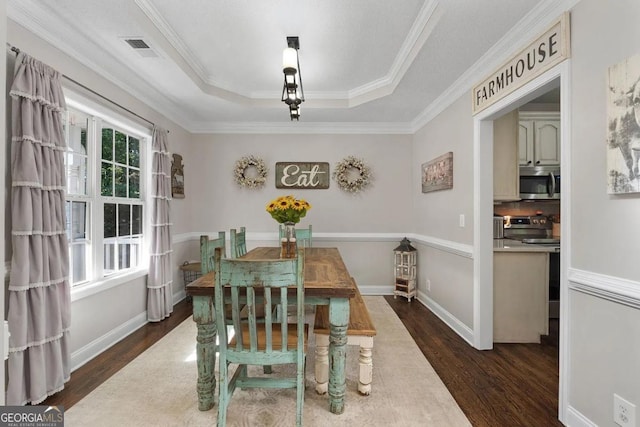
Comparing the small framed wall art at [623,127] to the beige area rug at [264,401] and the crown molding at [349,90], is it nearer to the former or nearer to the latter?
the crown molding at [349,90]

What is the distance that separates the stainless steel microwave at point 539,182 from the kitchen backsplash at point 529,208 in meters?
0.29

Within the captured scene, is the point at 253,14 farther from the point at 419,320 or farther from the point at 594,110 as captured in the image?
the point at 419,320

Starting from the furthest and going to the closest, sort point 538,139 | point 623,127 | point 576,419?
point 538,139 → point 576,419 → point 623,127

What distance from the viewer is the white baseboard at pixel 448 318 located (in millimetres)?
3129

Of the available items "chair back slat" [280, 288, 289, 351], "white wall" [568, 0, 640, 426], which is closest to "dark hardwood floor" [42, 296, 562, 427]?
"white wall" [568, 0, 640, 426]

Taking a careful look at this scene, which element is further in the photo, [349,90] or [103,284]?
[349,90]

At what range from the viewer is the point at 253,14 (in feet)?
8.20

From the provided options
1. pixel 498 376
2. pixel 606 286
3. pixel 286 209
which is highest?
pixel 286 209

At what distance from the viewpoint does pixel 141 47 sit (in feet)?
8.73

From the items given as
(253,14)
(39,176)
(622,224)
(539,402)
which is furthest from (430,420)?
(253,14)

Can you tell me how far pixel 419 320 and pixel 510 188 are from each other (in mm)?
1709

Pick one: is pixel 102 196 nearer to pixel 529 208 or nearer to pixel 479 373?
pixel 479 373

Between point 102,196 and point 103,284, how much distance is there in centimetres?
79
